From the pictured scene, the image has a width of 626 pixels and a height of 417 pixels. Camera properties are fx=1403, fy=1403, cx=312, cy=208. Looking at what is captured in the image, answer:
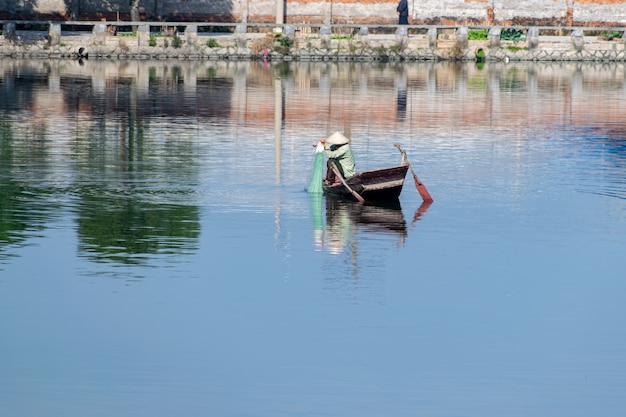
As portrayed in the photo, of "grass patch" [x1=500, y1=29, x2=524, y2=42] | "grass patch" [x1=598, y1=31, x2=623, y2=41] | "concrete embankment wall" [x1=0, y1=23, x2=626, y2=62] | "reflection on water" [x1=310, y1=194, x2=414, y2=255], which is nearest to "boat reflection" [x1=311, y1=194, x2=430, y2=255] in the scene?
"reflection on water" [x1=310, y1=194, x2=414, y2=255]

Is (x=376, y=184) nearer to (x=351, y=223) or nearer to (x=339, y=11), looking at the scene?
(x=351, y=223)

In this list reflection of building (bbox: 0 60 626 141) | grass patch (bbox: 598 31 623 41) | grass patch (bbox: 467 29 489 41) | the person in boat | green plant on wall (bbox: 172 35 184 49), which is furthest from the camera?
grass patch (bbox: 598 31 623 41)

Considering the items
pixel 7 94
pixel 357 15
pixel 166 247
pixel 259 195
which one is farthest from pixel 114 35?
pixel 166 247

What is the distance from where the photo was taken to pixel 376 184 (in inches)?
1112

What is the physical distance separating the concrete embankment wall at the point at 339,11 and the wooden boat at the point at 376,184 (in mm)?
52902

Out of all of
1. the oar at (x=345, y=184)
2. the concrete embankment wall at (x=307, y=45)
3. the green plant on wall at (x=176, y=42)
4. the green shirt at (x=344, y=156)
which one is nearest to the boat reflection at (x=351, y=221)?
the oar at (x=345, y=184)

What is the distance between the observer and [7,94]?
51.6m

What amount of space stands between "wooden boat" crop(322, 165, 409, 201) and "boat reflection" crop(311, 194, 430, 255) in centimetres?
19

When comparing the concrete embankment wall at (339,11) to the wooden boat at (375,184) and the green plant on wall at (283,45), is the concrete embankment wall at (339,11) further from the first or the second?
the wooden boat at (375,184)

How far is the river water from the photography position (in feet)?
53.3

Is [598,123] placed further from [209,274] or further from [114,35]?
[114,35]

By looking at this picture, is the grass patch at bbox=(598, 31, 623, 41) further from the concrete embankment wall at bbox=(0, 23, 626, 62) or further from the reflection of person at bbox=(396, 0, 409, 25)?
the reflection of person at bbox=(396, 0, 409, 25)

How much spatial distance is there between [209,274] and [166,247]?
2.32 meters

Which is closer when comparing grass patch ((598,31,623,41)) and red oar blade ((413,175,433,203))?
red oar blade ((413,175,433,203))
